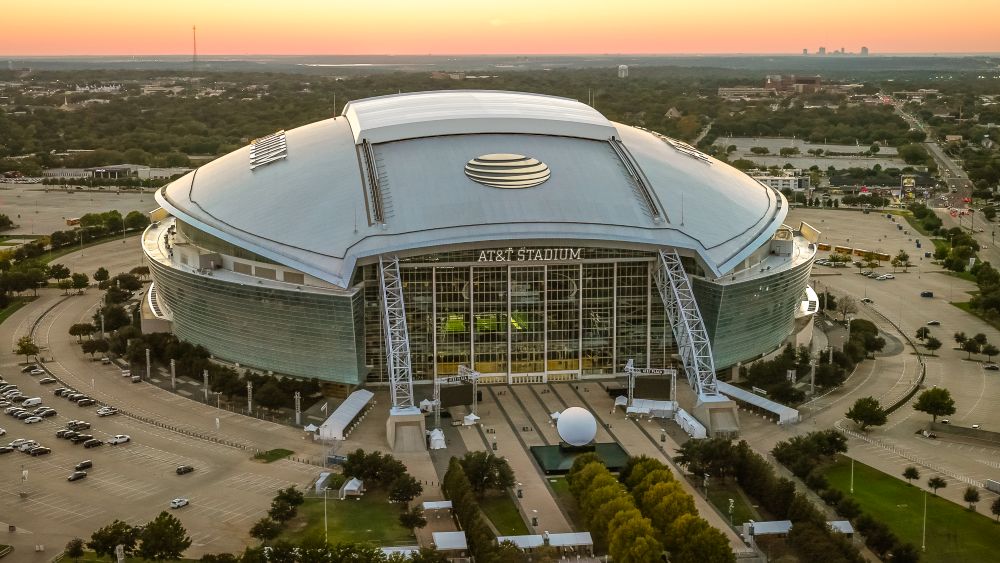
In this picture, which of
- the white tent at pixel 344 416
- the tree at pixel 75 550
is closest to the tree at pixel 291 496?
the tree at pixel 75 550

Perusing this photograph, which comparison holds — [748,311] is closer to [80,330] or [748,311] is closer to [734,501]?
[734,501]

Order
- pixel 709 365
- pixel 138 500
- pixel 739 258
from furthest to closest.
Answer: pixel 739 258
pixel 709 365
pixel 138 500

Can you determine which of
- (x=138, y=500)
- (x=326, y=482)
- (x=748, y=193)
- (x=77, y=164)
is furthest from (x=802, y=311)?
(x=77, y=164)

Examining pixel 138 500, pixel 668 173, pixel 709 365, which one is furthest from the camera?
pixel 668 173

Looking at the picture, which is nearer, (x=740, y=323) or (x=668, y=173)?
(x=740, y=323)

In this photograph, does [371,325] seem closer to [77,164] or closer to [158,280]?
[158,280]

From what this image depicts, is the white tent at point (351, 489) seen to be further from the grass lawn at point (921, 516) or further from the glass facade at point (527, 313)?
the grass lawn at point (921, 516)

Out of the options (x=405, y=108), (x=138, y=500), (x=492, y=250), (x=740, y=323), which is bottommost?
(x=138, y=500)
